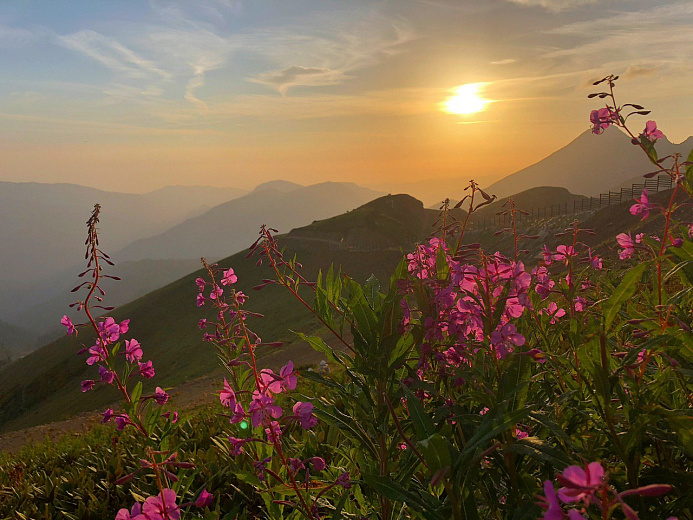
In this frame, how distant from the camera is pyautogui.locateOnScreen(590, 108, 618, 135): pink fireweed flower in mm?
2734

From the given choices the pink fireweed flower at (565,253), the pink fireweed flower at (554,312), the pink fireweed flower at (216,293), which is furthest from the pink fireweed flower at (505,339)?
the pink fireweed flower at (216,293)

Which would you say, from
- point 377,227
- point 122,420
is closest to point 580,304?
point 122,420

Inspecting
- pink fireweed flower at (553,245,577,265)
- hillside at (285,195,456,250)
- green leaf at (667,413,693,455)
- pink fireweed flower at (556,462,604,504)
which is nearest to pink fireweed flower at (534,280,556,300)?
pink fireweed flower at (553,245,577,265)

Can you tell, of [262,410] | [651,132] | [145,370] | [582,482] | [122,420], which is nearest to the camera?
[582,482]

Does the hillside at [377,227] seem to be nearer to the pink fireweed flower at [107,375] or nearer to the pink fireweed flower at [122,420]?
the pink fireweed flower at [107,375]

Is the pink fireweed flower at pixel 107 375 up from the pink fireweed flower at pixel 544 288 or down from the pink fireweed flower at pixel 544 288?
down

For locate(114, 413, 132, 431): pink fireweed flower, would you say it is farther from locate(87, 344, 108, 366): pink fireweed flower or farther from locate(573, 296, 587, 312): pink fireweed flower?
locate(573, 296, 587, 312): pink fireweed flower

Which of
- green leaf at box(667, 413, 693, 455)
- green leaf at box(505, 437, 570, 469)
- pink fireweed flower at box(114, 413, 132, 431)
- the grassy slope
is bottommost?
the grassy slope

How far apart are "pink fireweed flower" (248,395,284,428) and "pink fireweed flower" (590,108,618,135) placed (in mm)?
2481

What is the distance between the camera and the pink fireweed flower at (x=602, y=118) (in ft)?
8.97

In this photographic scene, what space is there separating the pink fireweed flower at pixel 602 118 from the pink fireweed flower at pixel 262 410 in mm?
2481

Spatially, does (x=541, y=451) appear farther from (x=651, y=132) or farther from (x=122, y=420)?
(x=651, y=132)

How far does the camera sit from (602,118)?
2828 mm

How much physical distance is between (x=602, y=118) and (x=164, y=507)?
10.1ft
